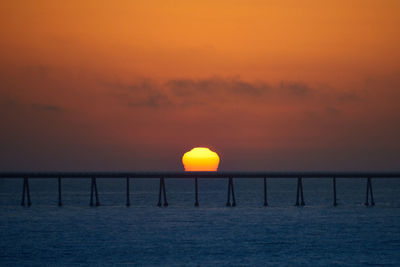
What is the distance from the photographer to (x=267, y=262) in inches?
1802

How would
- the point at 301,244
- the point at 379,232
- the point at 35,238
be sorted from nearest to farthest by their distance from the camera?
the point at 301,244 < the point at 35,238 < the point at 379,232

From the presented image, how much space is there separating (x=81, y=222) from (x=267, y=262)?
31.6 meters

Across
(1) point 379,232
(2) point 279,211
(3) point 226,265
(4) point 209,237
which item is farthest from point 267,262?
(2) point 279,211

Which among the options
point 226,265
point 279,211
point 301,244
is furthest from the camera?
point 279,211

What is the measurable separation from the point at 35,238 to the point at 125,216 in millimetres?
21356

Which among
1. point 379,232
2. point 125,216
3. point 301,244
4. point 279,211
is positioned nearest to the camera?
point 301,244

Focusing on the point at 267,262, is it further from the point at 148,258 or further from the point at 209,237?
the point at 209,237

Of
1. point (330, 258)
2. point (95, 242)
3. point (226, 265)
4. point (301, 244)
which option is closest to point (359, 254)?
point (330, 258)

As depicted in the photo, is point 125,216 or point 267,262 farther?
point 125,216

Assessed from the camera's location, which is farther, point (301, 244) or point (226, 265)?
point (301, 244)

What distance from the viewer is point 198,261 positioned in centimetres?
4641

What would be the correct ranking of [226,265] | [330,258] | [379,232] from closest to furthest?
[226,265] < [330,258] < [379,232]

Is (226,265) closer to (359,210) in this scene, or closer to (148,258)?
(148,258)

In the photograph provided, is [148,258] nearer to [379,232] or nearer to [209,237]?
[209,237]
